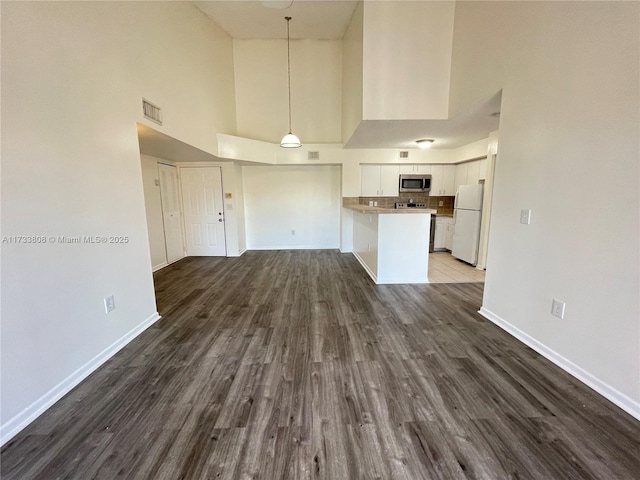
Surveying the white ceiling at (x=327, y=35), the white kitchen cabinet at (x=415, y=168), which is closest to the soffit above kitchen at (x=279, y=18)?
the white ceiling at (x=327, y=35)

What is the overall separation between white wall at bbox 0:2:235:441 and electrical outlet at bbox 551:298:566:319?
3657mm

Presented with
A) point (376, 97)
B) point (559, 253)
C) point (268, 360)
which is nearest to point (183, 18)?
point (376, 97)

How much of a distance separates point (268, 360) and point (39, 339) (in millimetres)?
1488

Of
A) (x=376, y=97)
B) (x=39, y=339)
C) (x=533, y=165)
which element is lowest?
(x=39, y=339)

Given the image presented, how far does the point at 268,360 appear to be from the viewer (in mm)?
2203

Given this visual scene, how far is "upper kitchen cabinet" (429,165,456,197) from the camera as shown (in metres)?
6.34

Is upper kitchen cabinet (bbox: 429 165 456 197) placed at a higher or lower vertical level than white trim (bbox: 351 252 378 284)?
higher

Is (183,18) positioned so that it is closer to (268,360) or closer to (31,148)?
(31,148)

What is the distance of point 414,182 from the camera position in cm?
625

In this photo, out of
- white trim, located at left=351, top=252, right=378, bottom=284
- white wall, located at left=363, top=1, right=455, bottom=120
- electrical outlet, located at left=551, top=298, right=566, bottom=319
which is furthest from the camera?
white trim, located at left=351, top=252, right=378, bottom=284

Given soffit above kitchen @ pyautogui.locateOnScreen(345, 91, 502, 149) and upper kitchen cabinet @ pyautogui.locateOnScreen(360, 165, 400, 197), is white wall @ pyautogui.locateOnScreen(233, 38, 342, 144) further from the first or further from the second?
soffit above kitchen @ pyautogui.locateOnScreen(345, 91, 502, 149)

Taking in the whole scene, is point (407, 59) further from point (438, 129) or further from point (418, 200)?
point (418, 200)

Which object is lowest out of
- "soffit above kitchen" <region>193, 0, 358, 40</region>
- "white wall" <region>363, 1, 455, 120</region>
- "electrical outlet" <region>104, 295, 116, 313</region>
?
"electrical outlet" <region>104, 295, 116, 313</region>

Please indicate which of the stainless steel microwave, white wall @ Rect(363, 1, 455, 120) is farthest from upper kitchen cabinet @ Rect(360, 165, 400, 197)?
white wall @ Rect(363, 1, 455, 120)
